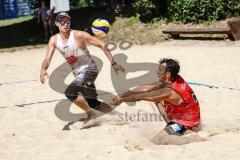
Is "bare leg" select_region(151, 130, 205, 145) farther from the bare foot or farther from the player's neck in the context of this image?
the player's neck

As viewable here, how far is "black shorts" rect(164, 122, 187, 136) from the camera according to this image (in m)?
6.49

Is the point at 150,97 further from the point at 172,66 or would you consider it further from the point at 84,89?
the point at 84,89

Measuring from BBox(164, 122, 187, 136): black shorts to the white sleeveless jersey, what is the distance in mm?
1849

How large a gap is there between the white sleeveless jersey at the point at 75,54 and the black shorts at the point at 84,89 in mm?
100

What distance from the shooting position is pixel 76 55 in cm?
757

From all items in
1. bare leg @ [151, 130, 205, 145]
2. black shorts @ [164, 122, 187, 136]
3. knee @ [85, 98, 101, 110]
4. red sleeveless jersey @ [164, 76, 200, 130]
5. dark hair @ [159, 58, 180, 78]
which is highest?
dark hair @ [159, 58, 180, 78]

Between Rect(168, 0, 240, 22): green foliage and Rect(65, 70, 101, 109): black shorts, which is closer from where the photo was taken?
Rect(65, 70, 101, 109): black shorts

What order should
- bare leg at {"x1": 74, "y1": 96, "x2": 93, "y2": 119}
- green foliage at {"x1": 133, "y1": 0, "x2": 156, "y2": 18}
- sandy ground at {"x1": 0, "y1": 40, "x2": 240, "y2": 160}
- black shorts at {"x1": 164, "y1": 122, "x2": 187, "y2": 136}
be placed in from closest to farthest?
sandy ground at {"x1": 0, "y1": 40, "x2": 240, "y2": 160}, black shorts at {"x1": 164, "y1": 122, "x2": 187, "y2": 136}, bare leg at {"x1": 74, "y1": 96, "x2": 93, "y2": 119}, green foliage at {"x1": 133, "y1": 0, "x2": 156, "y2": 18}

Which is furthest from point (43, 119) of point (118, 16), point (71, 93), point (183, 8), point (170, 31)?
point (118, 16)

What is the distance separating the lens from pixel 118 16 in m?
23.2

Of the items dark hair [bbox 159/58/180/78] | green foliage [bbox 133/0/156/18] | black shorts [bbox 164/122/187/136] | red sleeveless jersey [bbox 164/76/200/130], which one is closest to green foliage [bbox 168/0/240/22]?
green foliage [bbox 133/0/156/18]

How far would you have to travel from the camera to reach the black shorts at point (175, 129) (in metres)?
6.49

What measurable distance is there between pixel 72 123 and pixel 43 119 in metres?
0.66

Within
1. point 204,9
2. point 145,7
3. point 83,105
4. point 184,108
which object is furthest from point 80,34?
point 145,7
